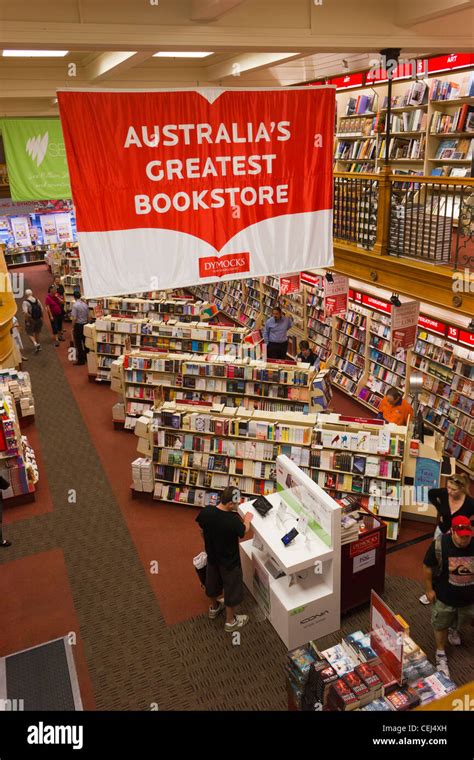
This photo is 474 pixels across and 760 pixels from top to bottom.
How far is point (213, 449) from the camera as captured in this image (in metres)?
7.96

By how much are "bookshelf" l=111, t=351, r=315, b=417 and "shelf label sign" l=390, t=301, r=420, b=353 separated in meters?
1.66

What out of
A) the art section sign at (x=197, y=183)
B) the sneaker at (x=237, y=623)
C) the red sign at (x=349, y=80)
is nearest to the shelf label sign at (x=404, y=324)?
the art section sign at (x=197, y=183)

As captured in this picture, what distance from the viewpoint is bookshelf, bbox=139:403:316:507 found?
25.3ft

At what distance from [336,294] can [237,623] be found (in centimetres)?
539

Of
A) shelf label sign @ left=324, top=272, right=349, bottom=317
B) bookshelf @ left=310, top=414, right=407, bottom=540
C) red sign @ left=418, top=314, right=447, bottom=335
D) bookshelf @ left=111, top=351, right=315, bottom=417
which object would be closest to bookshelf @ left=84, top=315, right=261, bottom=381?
bookshelf @ left=111, top=351, right=315, bottom=417

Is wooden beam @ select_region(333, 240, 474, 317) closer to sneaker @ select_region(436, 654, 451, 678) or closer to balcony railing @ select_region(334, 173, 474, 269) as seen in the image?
balcony railing @ select_region(334, 173, 474, 269)

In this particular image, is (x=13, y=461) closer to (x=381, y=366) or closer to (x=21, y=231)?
(x=381, y=366)

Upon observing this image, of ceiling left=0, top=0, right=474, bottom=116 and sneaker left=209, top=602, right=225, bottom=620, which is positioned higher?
ceiling left=0, top=0, right=474, bottom=116

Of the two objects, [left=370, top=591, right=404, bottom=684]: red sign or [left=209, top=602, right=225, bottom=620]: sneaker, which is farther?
[left=209, top=602, right=225, bottom=620]: sneaker

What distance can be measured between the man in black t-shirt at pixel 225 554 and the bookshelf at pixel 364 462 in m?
1.65

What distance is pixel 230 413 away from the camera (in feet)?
26.0

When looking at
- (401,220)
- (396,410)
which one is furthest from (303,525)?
(401,220)
